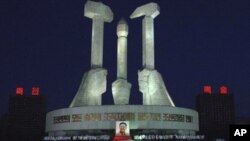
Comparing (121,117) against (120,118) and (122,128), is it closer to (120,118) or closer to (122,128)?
(120,118)

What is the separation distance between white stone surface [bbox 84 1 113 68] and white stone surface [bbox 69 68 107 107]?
7.19 feet

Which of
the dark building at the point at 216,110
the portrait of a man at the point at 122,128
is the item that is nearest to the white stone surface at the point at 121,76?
the portrait of a man at the point at 122,128

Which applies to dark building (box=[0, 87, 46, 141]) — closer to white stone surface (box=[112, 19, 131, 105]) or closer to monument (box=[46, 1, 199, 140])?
monument (box=[46, 1, 199, 140])

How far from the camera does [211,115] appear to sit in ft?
600

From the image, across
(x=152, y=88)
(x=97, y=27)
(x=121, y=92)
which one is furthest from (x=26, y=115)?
(x=152, y=88)

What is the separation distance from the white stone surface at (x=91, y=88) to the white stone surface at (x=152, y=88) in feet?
24.8

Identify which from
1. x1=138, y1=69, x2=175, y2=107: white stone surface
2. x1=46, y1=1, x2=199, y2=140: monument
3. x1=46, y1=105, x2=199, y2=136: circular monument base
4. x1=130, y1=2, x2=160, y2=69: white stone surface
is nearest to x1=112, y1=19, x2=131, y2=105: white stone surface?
x1=46, y1=1, x2=199, y2=140: monument

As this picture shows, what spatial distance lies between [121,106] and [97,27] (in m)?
18.8

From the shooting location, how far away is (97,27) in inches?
2613

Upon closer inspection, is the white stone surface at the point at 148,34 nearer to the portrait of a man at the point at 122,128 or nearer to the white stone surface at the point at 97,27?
the white stone surface at the point at 97,27

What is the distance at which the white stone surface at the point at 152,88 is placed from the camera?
62000mm

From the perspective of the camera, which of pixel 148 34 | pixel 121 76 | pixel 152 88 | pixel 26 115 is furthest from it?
pixel 26 115

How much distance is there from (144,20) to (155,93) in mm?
15430

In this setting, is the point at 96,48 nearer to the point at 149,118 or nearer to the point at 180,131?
the point at 149,118
